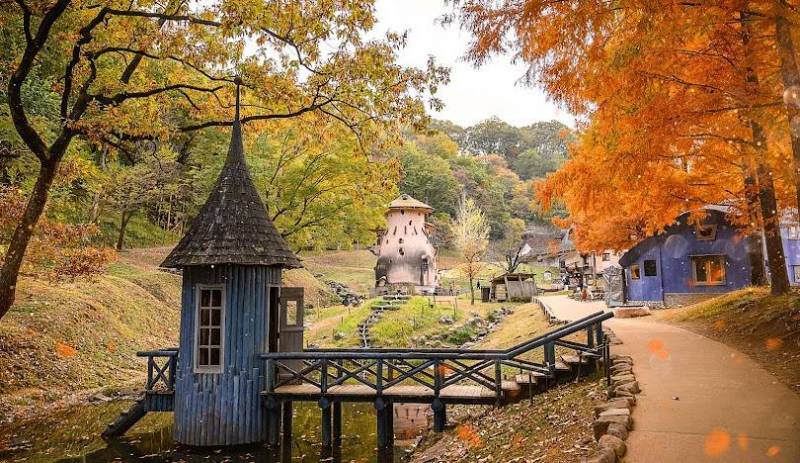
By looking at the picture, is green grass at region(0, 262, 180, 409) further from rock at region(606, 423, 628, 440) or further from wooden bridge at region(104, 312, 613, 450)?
rock at region(606, 423, 628, 440)

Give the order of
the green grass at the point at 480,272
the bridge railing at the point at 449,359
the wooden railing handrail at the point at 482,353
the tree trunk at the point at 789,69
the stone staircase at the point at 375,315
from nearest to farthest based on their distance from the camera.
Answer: the tree trunk at the point at 789,69
the wooden railing handrail at the point at 482,353
the bridge railing at the point at 449,359
the stone staircase at the point at 375,315
the green grass at the point at 480,272

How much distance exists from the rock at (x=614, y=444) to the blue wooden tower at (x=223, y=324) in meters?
8.02

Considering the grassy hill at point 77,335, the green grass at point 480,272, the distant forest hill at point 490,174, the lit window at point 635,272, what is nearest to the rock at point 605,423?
the grassy hill at point 77,335

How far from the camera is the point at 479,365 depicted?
426 inches

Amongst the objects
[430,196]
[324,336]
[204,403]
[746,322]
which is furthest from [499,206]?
[204,403]

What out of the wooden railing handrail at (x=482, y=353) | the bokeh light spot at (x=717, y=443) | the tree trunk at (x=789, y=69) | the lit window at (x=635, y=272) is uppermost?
the tree trunk at (x=789, y=69)

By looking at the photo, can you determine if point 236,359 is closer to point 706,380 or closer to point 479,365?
point 479,365

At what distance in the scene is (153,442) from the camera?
11.9 m

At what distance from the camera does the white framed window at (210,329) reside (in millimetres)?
11562

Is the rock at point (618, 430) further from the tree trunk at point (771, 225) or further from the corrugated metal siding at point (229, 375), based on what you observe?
the tree trunk at point (771, 225)

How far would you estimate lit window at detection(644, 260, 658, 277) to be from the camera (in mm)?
26405

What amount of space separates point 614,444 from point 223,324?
28.5 feet

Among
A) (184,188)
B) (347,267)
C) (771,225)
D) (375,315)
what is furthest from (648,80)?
(347,267)

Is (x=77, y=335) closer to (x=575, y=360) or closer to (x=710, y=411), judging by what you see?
(x=575, y=360)
